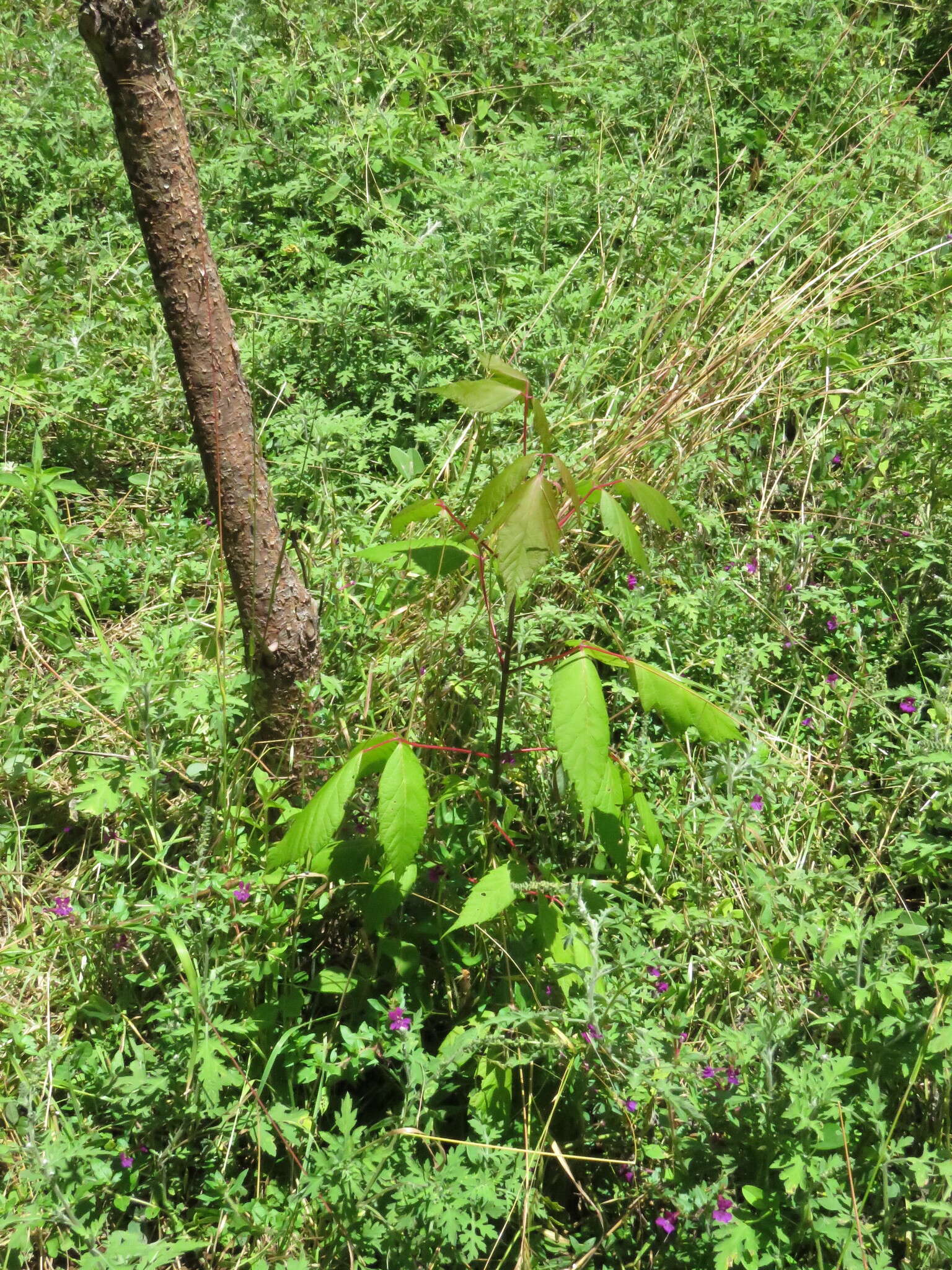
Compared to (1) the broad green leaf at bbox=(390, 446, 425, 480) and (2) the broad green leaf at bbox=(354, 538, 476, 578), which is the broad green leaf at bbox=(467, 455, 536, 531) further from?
(1) the broad green leaf at bbox=(390, 446, 425, 480)

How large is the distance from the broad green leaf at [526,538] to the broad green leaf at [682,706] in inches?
15.9

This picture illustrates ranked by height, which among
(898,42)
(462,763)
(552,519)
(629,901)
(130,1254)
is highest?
(898,42)

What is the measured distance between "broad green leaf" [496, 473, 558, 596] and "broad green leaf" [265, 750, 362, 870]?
51 centimetres

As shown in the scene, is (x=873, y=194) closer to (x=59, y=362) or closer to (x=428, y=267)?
(x=428, y=267)

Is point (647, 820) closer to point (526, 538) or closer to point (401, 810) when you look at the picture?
point (401, 810)

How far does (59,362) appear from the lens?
374 cm

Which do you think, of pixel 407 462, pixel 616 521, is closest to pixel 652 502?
pixel 616 521

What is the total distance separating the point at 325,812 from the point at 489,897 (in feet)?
A: 1.24

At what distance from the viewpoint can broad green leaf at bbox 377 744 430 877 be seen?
1882mm

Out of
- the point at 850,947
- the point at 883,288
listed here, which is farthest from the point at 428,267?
the point at 850,947

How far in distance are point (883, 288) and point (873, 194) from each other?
792mm

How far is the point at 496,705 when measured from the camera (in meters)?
2.65

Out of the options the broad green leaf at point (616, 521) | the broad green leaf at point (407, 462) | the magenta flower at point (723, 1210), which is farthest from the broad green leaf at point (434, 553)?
the magenta flower at point (723, 1210)

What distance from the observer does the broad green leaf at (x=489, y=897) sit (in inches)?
79.5
